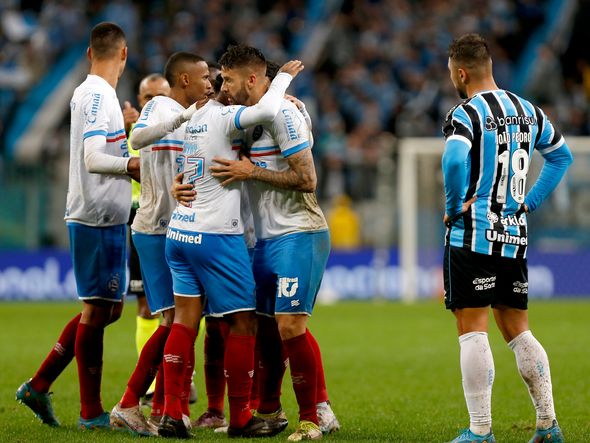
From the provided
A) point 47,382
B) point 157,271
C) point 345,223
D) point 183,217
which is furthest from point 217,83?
point 345,223

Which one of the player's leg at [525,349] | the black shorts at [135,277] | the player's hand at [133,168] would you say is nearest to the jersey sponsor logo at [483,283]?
the player's leg at [525,349]

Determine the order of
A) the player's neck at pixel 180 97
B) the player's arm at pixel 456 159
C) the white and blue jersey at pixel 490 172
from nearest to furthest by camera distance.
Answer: the player's arm at pixel 456 159, the white and blue jersey at pixel 490 172, the player's neck at pixel 180 97

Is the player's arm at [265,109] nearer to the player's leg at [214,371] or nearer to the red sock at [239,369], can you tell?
the red sock at [239,369]

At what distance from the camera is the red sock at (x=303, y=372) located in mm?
6961

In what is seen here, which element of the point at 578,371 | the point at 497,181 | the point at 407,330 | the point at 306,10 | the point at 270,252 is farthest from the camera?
the point at 306,10

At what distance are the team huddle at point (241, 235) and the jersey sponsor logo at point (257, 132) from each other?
12 millimetres

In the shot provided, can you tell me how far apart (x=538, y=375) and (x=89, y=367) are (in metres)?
2.99

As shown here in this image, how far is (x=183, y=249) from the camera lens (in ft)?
22.7

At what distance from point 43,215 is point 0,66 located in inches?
213

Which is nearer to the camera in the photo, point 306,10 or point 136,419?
point 136,419

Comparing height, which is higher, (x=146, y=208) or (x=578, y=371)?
(x=146, y=208)

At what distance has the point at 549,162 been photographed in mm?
6996

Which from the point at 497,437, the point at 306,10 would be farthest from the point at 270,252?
the point at 306,10

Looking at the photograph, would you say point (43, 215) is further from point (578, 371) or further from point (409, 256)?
A: point (578, 371)
